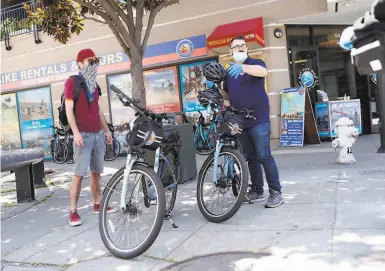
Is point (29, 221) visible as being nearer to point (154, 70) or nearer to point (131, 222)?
point (131, 222)

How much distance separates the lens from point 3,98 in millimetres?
15461

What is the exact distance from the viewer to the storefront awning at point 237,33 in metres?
10.0

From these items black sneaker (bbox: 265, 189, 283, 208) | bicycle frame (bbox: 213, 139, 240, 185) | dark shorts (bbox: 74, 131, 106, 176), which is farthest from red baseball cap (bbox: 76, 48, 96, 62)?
black sneaker (bbox: 265, 189, 283, 208)

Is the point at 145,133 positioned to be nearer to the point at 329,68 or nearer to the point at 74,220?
the point at 74,220

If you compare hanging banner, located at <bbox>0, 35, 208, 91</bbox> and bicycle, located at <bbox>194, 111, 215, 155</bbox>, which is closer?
bicycle, located at <bbox>194, 111, 215, 155</bbox>

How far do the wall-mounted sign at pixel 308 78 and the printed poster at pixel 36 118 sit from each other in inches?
339

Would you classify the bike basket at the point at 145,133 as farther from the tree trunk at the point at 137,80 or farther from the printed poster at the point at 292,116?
the printed poster at the point at 292,116

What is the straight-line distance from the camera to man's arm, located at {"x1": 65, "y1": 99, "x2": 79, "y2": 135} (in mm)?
4684

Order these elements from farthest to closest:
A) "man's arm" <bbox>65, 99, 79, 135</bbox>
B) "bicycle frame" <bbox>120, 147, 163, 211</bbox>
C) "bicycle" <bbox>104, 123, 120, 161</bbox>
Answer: "bicycle" <bbox>104, 123, 120, 161</bbox> → "man's arm" <bbox>65, 99, 79, 135</bbox> → "bicycle frame" <bbox>120, 147, 163, 211</bbox>

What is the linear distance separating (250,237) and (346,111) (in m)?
7.76

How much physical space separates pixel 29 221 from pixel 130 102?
8.34ft

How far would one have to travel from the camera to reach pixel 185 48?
460 inches

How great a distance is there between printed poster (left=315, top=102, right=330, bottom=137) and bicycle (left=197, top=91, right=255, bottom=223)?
22.2ft

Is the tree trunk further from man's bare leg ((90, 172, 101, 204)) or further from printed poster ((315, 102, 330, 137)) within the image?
printed poster ((315, 102, 330, 137))
